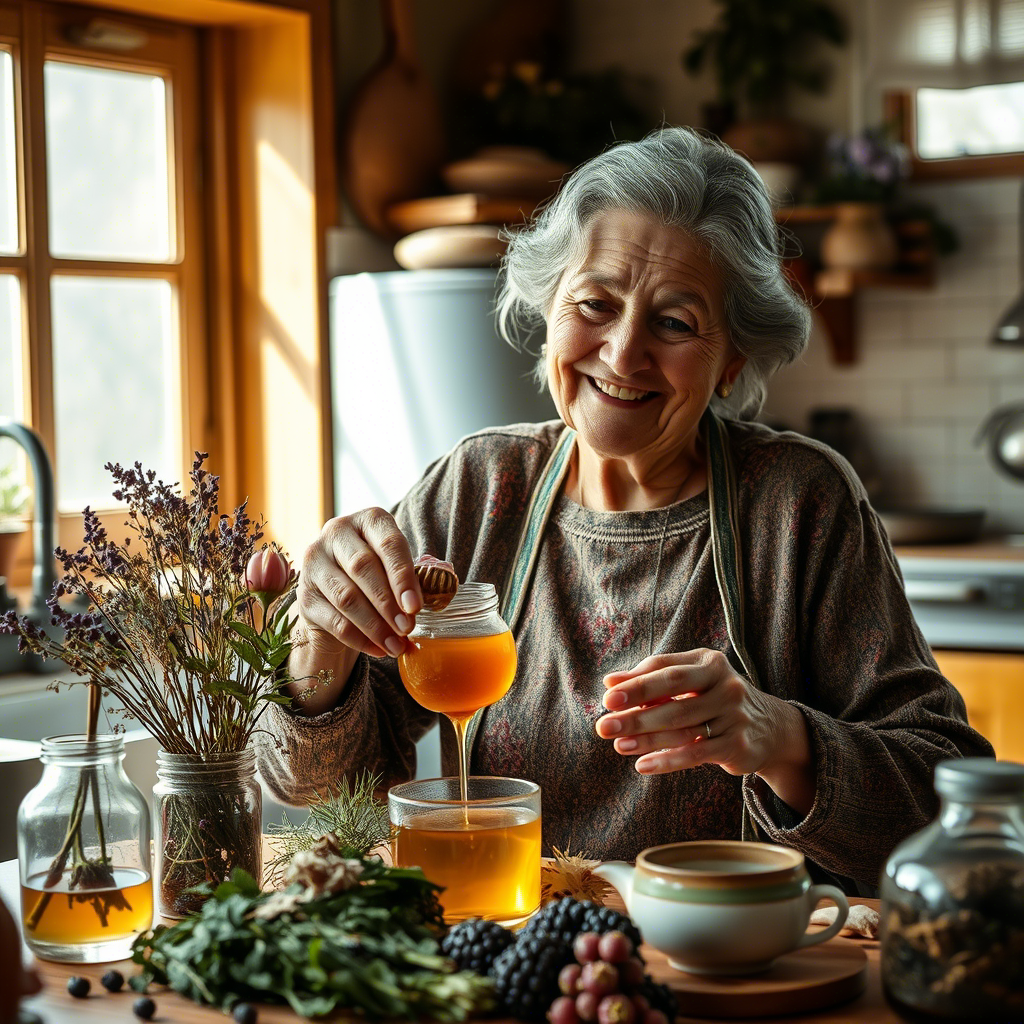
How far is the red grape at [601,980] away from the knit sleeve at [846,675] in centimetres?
54

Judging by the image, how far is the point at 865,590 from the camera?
1636 mm

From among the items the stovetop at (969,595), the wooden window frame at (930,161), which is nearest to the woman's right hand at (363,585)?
the stovetop at (969,595)

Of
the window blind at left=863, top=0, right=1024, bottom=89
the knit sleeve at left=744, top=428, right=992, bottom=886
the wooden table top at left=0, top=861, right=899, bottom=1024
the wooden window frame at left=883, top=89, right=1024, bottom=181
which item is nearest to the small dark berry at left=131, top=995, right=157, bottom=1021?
the wooden table top at left=0, top=861, right=899, bottom=1024

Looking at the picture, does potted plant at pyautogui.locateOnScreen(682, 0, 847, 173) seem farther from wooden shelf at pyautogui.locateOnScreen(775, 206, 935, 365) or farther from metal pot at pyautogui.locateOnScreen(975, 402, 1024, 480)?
metal pot at pyautogui.locateOnScreen(975, 402, 1024, 480)

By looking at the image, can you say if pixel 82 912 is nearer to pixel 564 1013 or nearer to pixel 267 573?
pixel 267 573

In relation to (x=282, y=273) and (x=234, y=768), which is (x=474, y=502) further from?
(x=282, y=273)

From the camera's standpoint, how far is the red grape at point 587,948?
0.92 metres

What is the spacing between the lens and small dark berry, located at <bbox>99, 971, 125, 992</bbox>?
1023mm

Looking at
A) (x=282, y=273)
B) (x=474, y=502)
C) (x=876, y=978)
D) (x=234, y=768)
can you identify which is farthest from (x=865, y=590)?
(x=282, y=273)

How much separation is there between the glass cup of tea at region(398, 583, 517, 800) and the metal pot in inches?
108

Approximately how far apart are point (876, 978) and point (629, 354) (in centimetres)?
82

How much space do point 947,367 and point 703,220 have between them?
240cm

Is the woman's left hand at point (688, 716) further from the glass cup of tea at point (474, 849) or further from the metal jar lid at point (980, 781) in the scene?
the metal jar lid at point (980, 781)

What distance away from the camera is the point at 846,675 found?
5.22 feet
